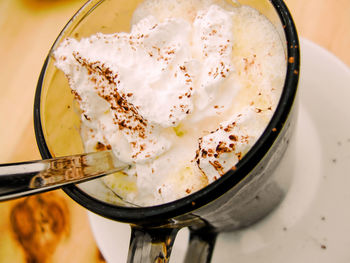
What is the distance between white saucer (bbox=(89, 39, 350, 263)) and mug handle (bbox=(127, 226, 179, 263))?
9.5 inches

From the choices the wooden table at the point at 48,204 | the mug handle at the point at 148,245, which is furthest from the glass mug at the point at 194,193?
the wooden table at the point at 48,204

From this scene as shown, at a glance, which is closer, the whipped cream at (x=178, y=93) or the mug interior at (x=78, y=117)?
the mug interior at (x=78, y=117)

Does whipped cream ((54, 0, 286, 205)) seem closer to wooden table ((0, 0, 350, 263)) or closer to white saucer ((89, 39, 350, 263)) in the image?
white saucer ((89, 39, 350, 263))

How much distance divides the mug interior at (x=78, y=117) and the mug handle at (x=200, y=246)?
0.22 metres

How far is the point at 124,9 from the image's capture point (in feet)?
2.41

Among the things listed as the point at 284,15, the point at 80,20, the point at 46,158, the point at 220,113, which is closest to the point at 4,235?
the point at 46,158

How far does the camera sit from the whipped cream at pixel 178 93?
1.70ft

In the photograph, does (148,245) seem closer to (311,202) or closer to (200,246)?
(200,246)

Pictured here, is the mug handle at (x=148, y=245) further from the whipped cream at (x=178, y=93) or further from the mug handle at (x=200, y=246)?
the mug handle at (x=200, y=246)

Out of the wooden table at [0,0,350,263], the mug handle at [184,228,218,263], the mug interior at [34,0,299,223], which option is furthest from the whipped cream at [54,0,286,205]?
the wooden table at [0,0,350,263]

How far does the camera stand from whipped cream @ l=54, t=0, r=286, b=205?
517mm

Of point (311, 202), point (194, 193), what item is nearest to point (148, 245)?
point (194, 193)

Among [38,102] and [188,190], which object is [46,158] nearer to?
[38,102]

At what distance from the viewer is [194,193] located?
418mm
